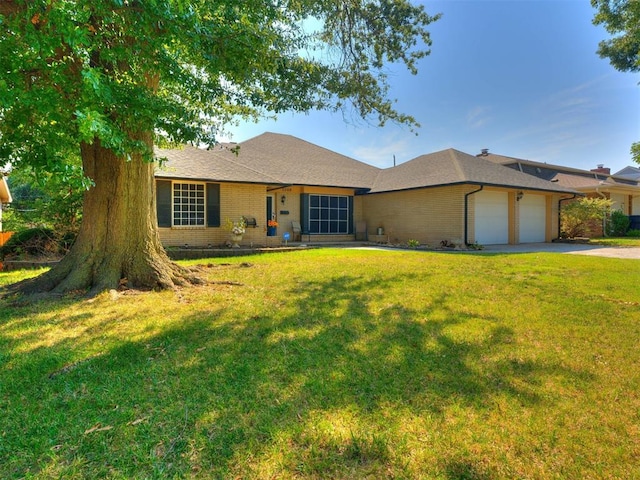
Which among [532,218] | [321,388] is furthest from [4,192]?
[532,218]

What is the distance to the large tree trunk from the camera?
A: 19.6 ft

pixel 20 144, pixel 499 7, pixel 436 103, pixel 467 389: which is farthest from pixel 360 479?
pixel 436 103

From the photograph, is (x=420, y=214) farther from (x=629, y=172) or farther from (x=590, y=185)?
(x=629, y=172)

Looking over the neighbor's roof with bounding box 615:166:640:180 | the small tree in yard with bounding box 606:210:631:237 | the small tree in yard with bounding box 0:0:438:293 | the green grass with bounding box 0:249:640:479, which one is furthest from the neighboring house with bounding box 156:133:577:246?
the neighbor's roof with bounding box 615:166:640:180

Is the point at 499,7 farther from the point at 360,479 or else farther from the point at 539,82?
the point at 360,479

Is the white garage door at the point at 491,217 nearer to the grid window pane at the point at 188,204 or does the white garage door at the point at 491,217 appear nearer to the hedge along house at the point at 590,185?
the hedge along house at the point at 590,185

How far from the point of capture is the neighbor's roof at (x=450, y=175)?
14.6 meters

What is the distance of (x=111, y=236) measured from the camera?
613cm

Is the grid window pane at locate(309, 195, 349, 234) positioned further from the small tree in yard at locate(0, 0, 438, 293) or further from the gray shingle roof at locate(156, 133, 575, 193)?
the small tree in yard at locate(0, 0, 438, 293)

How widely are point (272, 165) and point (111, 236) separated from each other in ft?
39.4

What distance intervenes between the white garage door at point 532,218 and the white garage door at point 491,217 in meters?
1.21

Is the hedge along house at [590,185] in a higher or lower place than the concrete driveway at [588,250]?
higher

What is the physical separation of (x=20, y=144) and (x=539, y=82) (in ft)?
62.2

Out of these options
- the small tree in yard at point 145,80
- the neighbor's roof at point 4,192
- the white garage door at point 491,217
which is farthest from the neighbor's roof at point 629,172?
the neighbor's roof at point 4,192
